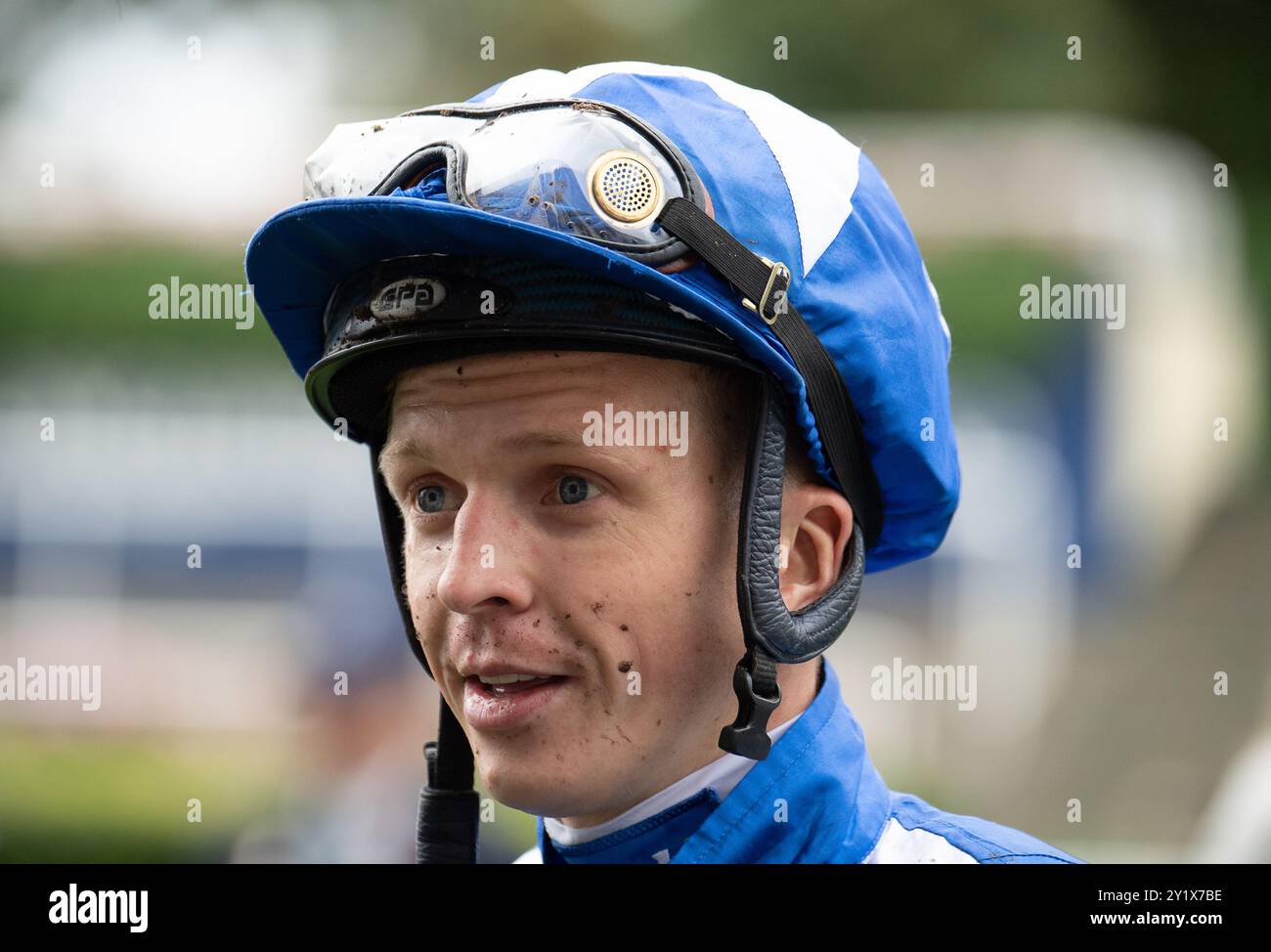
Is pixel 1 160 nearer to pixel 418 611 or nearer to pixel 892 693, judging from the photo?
pixel 892 693

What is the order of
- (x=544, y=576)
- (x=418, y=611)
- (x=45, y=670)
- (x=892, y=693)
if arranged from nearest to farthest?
(x=544, y=576) → (x=418, y=611) → (x=892, y=693) → (x=45, y=670)

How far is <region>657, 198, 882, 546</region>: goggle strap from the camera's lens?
187cm

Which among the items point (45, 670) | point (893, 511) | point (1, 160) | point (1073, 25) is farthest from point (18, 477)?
point (1073, 25)

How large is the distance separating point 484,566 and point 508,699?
0.61 ft

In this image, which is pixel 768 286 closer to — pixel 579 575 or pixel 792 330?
pixel 792 330

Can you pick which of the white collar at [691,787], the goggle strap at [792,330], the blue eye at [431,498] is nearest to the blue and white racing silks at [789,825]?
the white collar at [691,787]

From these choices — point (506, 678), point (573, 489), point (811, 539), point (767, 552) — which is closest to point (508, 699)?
point (506, 678)

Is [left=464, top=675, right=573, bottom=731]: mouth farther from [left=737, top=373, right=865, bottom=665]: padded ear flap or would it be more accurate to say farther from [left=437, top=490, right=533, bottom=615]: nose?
[left=737, top=373, right=865, bottom=665]: padded ear flap

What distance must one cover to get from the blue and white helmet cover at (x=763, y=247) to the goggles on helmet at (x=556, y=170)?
4cm

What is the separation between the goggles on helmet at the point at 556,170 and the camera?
6.08ft

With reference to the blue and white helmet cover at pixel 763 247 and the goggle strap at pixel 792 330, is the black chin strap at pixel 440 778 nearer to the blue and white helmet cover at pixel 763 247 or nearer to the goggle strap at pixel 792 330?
the blue and white helmet cover at pixel 763 247

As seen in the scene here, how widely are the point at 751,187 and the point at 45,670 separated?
6511 millimetres

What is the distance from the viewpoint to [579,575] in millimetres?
1843

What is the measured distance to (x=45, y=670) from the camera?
24.3 ft
